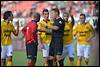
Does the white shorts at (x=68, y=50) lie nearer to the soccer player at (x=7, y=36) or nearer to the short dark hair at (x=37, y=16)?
the short dark hair at (x=37, y=16)

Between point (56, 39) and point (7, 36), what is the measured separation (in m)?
0.69

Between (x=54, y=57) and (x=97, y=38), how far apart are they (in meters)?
0.68

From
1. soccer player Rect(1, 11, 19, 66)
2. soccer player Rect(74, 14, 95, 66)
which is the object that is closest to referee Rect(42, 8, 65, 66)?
soccer player Rect(74, 14, 95, 66)

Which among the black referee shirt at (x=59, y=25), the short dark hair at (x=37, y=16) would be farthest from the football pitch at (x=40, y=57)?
the short dark hair at (x=37, y=16)

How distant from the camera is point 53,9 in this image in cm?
1242

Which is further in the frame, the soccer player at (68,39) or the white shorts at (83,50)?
the white shorts at (83,50)

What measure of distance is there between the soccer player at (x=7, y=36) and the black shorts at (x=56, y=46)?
52 centimetres

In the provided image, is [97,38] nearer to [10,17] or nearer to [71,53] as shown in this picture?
[71,53]

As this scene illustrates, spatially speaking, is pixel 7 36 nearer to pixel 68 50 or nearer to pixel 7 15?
pixel 7 15

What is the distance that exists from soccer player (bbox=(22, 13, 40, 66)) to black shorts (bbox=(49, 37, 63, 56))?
23 centimetres

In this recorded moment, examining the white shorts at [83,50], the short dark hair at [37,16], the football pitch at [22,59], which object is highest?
the short dark hair at [37,16]

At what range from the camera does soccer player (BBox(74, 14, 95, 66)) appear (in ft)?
40.6

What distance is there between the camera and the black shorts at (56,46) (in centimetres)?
1228

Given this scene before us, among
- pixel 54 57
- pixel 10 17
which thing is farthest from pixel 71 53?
pixel 10 17
